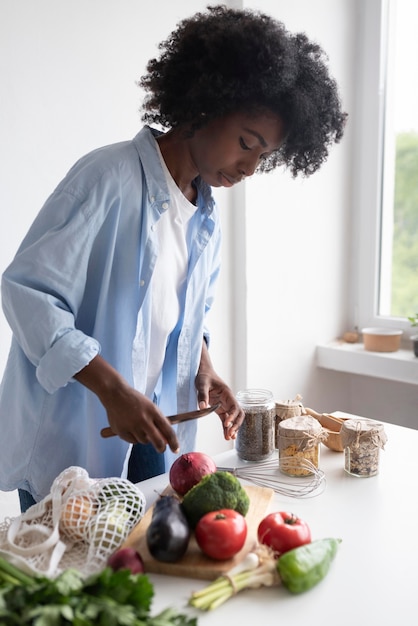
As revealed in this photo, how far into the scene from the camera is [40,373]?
0.96m

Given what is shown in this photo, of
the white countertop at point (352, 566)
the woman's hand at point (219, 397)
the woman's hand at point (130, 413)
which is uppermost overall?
the woman's hand at point (130, 413)

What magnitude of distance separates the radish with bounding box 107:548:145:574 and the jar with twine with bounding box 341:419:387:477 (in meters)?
0.49

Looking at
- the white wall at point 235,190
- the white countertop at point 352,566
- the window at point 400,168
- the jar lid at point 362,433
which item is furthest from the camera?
the window at point 400,168

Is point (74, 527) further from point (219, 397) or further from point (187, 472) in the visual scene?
point (219, 397)

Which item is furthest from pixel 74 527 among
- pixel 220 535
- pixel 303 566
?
pixel 303 566

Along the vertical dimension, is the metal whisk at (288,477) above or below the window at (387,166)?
below

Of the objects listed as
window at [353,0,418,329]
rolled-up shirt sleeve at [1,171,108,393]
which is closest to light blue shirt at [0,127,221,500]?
rolled-up shirt sleeve at [1,171,108,393]

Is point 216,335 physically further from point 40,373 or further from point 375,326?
point 40,373

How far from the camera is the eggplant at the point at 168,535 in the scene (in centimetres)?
80

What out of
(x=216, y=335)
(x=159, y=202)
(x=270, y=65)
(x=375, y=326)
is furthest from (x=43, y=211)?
(x=375, y=326)

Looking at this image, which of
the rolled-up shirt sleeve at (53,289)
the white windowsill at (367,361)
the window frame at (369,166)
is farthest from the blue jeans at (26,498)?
the window frame at (369,166)

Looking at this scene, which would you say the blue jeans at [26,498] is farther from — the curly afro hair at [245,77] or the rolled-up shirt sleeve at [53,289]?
the curly afro hair at [245,77]

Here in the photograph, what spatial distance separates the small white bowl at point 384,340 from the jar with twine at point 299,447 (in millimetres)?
1179

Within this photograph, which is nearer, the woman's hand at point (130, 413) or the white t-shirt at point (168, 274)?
the woman's hand at point (130, 413)
